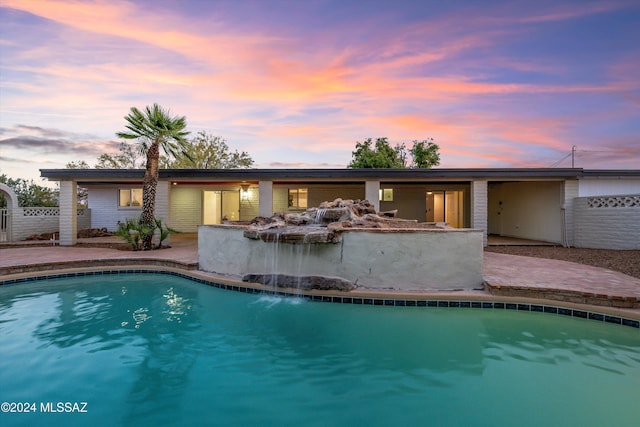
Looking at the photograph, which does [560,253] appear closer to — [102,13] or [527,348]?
[527,348]

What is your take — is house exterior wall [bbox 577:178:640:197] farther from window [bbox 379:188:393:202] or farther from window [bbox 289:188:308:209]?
window [bbox 289:188:308:209]

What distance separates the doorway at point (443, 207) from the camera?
16375 mm

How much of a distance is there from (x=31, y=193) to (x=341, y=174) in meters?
23.9

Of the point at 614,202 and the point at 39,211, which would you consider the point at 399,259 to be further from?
the point at 39,211

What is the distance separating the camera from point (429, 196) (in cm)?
1661

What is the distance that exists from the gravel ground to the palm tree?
11.6m

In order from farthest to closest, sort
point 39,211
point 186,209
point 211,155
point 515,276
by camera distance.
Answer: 1. point 211,155
2. point 186,209
3. point 39,211
4. point 515,276

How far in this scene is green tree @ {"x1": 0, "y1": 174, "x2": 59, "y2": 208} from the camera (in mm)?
20891

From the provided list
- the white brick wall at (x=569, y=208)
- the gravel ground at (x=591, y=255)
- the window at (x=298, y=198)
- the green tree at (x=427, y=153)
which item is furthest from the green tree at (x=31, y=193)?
the white brick wall at (x=569, y=208)

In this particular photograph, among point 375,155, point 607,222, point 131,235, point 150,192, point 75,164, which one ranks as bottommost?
point 131,235

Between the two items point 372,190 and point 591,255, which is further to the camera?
point 372,190

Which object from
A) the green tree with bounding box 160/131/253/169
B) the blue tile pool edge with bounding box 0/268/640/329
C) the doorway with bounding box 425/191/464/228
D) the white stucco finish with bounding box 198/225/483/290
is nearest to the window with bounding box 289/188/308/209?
the doorway with bounding box 425/191/464/228

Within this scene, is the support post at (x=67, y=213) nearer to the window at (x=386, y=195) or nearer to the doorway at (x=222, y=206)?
the doorway at (x=222, y=206)

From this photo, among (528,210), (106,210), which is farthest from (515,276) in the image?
(106,210)
